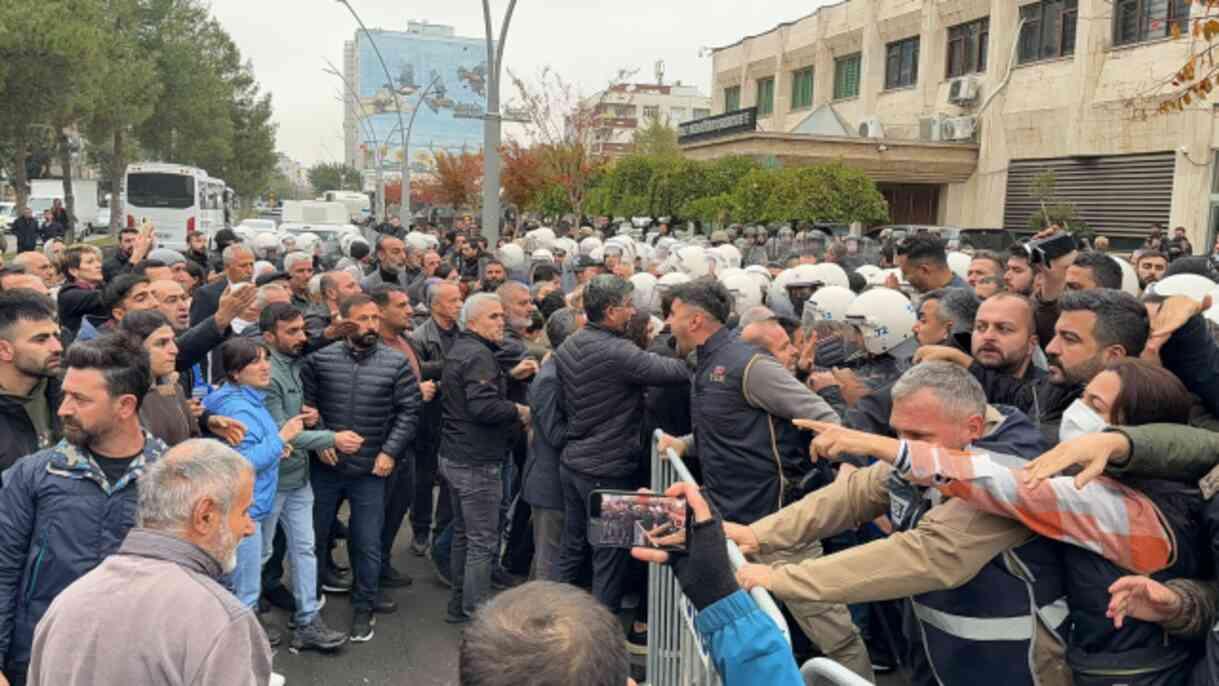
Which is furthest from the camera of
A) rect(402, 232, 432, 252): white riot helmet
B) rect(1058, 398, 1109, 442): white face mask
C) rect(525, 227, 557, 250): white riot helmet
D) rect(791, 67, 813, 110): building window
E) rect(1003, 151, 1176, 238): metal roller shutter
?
rect(791, 67, 813, 110): building window

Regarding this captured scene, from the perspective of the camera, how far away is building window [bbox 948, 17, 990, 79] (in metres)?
33.4

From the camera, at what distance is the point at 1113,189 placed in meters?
28.0

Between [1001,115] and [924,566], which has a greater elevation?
[1001,115]

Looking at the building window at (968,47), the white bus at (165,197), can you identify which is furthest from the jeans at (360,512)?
the building window at (968,47)

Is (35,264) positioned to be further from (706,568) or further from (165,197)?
(165,197)

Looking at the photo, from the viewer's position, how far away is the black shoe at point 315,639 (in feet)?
17.2

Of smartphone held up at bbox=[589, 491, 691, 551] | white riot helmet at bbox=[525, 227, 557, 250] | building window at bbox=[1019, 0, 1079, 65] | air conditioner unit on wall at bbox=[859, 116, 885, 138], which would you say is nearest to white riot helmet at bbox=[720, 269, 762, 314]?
smartphone held up at bbox=[589, 491, 691, 551]

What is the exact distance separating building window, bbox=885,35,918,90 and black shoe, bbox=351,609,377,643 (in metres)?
35.4

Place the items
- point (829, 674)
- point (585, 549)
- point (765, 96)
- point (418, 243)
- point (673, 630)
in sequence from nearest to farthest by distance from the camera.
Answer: point (829, 674)
point (673, 630)
point (585, 549)
point (418, 243)
point (765, 96)

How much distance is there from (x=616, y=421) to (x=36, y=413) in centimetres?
264

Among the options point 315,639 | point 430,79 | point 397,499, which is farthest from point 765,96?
point 430,79

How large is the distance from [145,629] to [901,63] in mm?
39210

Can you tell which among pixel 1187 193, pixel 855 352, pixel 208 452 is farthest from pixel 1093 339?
pixel 1187 193

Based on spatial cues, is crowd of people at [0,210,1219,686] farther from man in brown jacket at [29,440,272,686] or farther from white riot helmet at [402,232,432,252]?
white riot helmet at [402,232,432,252]
